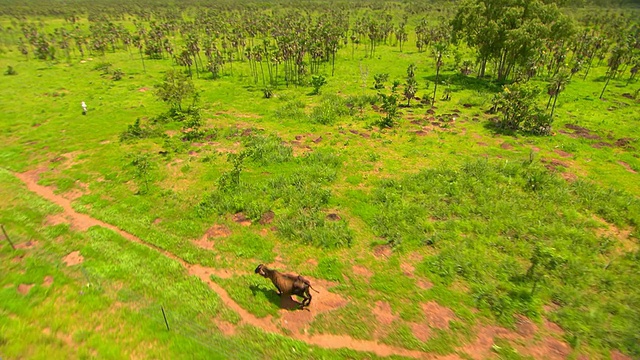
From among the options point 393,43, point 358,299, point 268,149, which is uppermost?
point 393,43

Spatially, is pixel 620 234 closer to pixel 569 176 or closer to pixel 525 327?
pixel 569 176

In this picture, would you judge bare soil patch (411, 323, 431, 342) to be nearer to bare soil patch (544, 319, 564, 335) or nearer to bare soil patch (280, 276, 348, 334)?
bare soil patch (280, 276, 348, 334)

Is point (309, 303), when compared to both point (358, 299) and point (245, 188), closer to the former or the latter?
point (358, 299)

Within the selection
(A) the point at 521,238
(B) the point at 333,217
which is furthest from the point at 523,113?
(B) the point at 333,217

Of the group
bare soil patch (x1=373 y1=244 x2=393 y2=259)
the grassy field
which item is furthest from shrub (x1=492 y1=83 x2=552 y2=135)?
bare soil patch (x1=373 y1=244 x2=393 y2=259)

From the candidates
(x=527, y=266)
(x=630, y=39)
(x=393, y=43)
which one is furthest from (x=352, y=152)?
(x=393, y=43)
